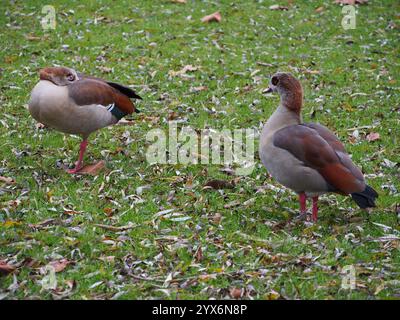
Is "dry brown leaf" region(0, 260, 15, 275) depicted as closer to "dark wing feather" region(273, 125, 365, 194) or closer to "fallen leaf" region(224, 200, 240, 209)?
"fallen leaf" region(224, 200, 240, 209)

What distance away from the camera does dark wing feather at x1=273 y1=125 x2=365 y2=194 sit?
19.9ft

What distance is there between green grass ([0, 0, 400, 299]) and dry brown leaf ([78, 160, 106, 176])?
11 cm

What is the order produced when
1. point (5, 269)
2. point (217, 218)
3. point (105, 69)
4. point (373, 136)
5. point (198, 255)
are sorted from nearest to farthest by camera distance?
point (5, 269)
point (198, 255)
point (217, 218)
point (373, 136)
point (105, 69)

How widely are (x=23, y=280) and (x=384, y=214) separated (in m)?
3.76

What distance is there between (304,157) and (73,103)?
2872 millimetres

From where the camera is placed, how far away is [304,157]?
20.4 ft

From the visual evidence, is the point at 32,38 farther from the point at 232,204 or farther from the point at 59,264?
the point at 59,264

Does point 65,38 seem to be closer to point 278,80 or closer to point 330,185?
point 278,80

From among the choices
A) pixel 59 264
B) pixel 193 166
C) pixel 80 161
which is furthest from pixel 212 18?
pixel 59 264

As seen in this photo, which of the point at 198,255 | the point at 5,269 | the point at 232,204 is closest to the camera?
the point at 5,269

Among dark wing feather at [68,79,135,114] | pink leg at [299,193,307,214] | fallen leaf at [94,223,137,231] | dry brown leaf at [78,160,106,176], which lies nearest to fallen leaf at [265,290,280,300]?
pink leg at [299,193,307,214]

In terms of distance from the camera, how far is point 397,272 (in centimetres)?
557

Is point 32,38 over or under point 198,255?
over
